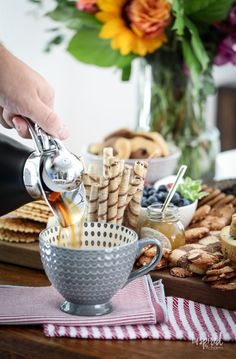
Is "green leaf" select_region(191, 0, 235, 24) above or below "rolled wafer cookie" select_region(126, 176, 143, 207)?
above

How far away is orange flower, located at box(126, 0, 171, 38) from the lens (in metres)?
1.81

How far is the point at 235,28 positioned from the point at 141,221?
70 cm

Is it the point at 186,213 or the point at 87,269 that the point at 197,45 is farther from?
the point at 87,269

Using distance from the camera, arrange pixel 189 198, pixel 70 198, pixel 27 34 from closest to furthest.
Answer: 1. pixel 70 198
2. pixel 189 198
3. pixel 27 34

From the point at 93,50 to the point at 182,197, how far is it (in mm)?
587

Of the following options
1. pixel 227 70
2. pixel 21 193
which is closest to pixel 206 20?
pixel 21 193

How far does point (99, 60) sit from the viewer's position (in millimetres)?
1970

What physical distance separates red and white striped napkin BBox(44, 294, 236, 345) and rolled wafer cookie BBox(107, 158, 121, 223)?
0.84 feet

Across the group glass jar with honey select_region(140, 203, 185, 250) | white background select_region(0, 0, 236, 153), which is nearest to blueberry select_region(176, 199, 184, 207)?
glass jar with honey select_region(140, 203, 185, 250)

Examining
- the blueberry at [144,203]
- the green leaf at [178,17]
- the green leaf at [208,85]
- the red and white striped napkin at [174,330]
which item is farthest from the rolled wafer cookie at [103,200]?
the green leaf at [208,85]

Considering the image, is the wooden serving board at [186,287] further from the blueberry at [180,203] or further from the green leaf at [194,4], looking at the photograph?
the green leaf at [194,4]

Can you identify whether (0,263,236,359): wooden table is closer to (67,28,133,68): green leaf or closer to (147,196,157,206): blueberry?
(147,196,157,206): blueberry

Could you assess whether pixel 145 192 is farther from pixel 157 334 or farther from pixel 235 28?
pixel 235 28

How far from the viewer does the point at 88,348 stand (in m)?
1.07
